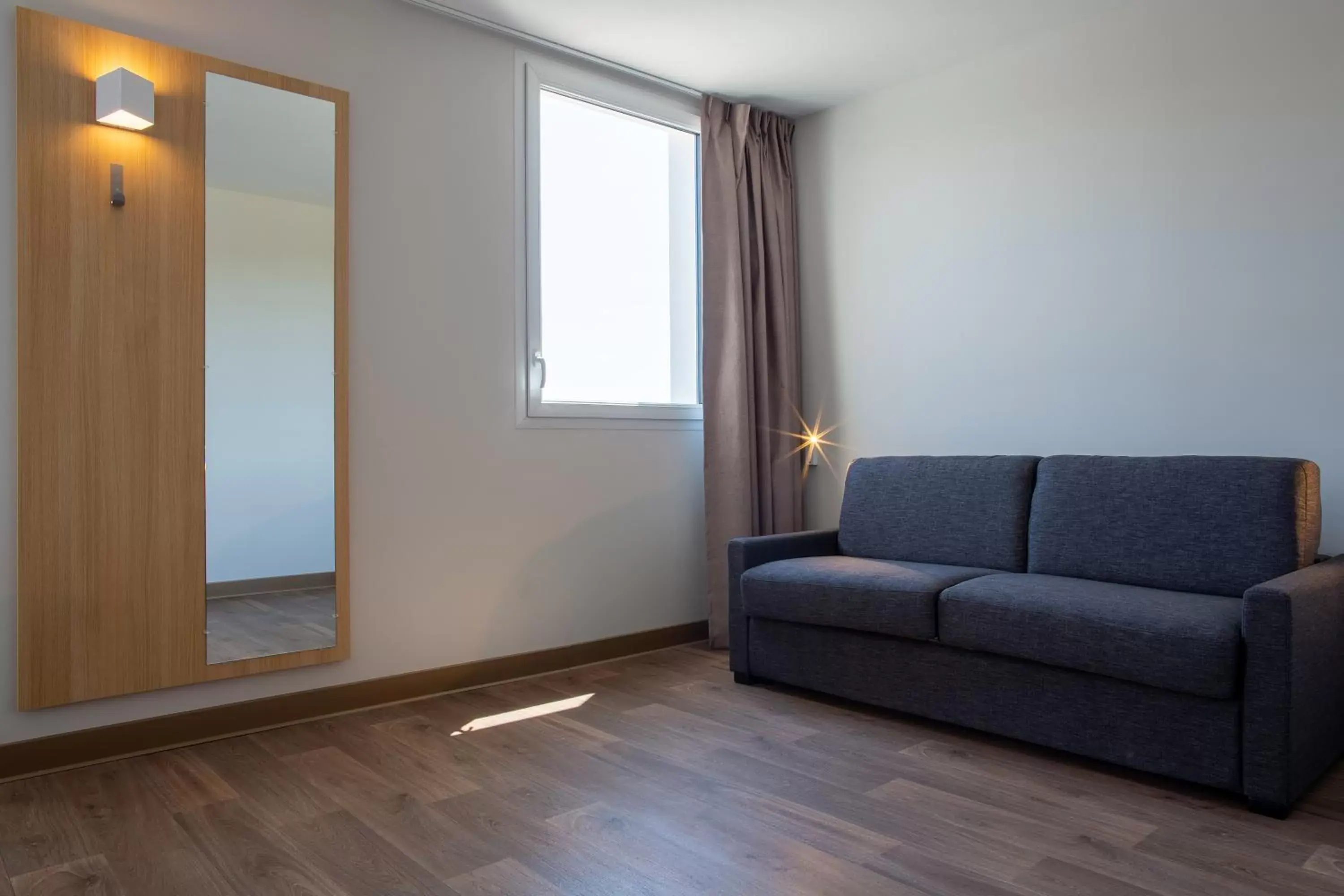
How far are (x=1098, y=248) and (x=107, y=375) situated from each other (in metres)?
3.37

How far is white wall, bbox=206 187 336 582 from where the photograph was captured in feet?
9.63

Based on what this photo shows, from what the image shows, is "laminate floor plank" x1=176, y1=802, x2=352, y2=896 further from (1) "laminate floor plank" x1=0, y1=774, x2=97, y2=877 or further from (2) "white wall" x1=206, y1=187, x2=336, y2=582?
(2) "white wall" x1=206, y1=187, x2=336, y2=582

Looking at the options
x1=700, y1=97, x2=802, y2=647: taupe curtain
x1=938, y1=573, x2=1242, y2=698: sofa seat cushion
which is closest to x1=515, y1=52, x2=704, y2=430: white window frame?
x1=700, y1=97, x2=802, y2=647: taupe curtain

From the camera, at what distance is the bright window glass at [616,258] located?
4016 mm

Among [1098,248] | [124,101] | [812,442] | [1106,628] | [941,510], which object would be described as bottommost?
[1106,628]

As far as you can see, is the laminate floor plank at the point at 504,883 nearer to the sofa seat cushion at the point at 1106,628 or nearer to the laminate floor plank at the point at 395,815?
the laminate floor plank at the point at 395,815

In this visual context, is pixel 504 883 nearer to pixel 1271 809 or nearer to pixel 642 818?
pixel 642 818

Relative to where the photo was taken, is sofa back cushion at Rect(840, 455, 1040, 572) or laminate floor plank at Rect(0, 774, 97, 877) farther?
sofa back cushion at Rect(840, 455, 1040, 572)

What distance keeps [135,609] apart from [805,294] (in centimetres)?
316

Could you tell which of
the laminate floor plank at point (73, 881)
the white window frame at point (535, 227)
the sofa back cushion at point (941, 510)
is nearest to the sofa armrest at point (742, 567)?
the sofa back cushion at point (941, 510)

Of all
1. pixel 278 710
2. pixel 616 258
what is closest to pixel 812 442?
pixel 616 258

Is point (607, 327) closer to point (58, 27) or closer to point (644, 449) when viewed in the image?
point (644, 449)

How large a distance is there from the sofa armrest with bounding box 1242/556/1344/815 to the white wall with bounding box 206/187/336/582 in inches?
107

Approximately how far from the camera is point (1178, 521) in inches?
114
